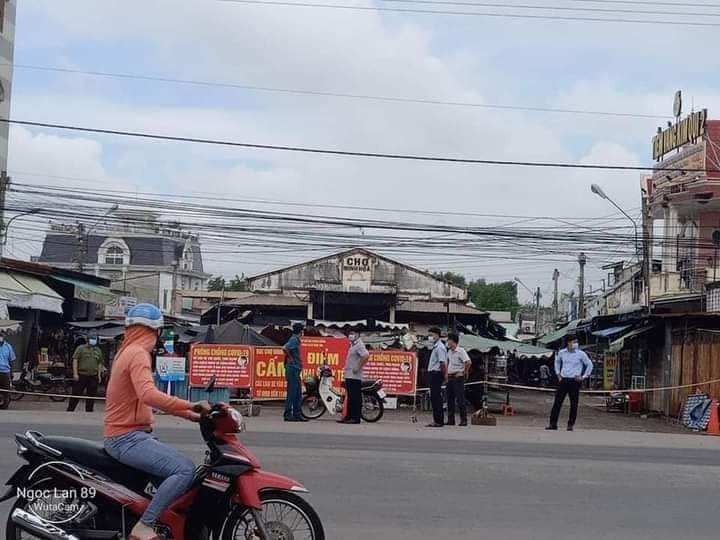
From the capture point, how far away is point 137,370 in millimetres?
6496

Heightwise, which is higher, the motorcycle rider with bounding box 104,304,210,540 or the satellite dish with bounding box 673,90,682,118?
the satellite dish with bounding box 673,90,682,118

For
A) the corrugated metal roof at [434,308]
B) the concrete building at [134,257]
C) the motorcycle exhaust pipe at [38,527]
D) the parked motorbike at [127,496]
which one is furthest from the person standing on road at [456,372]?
the concrete building at [134,257]

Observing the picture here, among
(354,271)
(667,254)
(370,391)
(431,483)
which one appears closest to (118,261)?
(354,271)

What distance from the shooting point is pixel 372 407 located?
2155cm

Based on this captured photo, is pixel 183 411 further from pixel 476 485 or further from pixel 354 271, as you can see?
pixel 354 271

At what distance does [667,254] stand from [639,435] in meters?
23.9

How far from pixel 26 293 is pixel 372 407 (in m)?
12.8

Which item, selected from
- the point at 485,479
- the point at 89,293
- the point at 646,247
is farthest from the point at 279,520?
the point at 646,247

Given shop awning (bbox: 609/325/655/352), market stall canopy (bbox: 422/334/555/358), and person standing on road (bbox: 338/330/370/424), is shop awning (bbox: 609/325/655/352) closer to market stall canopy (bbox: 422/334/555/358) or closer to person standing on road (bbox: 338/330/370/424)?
market stall canopy (bbox: 422/334/555/358)

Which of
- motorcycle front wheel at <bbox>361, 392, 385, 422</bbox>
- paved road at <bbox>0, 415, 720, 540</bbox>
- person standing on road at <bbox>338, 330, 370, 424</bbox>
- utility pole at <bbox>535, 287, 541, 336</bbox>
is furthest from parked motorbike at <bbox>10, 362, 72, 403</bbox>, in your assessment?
utility pole at <bbox>535, 287, 541, 336</bbox>

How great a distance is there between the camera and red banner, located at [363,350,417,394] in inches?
969

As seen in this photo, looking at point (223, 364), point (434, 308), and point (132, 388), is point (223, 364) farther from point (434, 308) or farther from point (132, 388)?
point (434, 308)

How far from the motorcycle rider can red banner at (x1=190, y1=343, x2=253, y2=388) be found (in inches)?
667

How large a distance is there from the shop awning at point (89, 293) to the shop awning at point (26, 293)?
285 centimetres
